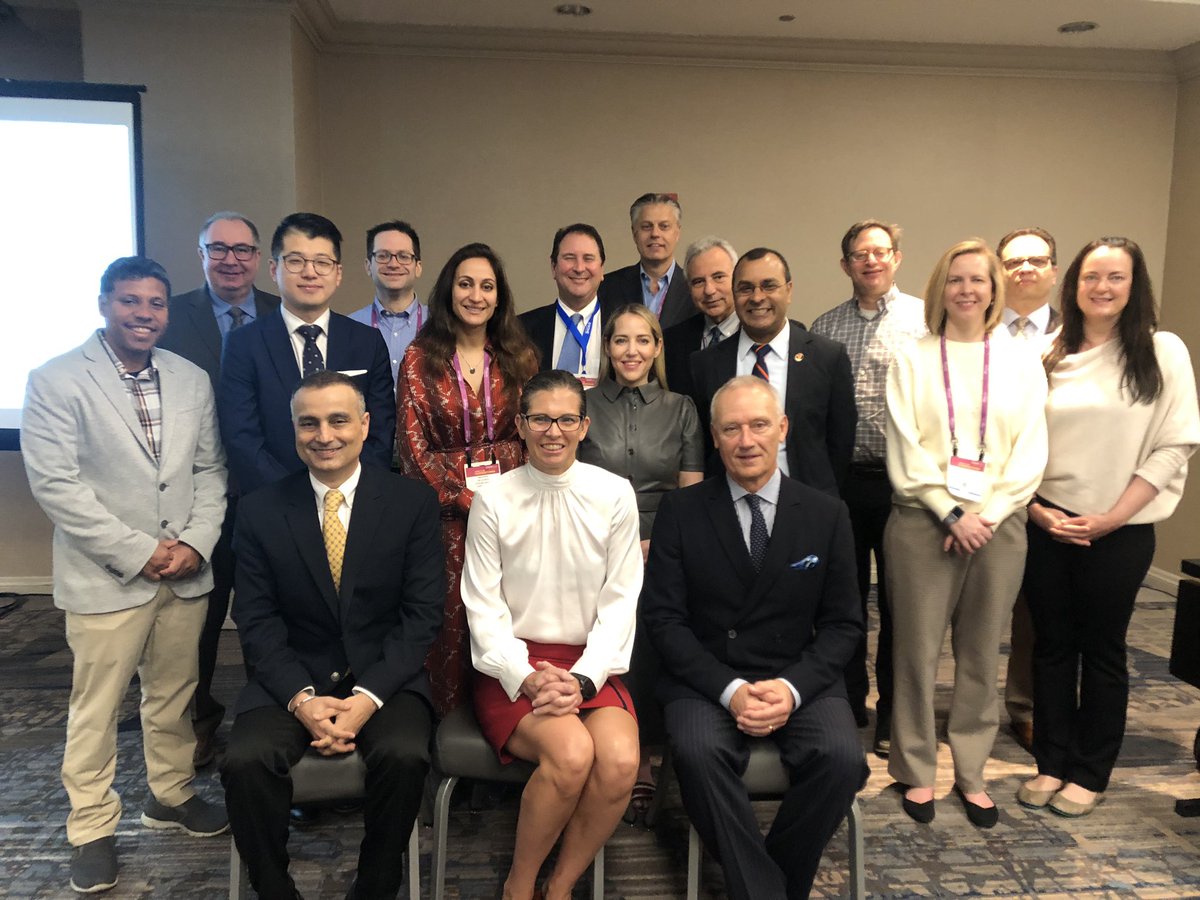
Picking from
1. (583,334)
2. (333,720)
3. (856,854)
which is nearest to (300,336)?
(583,334)

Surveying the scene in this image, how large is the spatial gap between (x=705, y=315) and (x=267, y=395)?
1.69 metres

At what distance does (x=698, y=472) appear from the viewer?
2857 millimetres

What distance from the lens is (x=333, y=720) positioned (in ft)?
7.13

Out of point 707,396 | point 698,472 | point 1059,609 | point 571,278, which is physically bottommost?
point 1059,609

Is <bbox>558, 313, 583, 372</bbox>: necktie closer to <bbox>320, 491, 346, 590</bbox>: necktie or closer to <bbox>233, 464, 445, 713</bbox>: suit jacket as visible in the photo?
<bbox>233, 464, 445, 713</bbox>: suit jacket

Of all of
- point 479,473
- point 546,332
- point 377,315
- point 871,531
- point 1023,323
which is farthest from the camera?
point 377,315

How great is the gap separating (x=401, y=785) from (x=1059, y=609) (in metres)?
2.19

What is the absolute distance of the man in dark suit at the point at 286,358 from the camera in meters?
2.71

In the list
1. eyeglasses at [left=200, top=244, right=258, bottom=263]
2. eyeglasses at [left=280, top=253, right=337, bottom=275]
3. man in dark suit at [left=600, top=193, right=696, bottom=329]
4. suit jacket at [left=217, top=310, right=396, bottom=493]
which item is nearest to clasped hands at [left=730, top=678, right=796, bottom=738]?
suit jacket at [left=217, top=310, right=396, bottom=493]

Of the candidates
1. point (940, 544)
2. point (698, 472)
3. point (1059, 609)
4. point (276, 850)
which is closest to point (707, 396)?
point (698, 472)

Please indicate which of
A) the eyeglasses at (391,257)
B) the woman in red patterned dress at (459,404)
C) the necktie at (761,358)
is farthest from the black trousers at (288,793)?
the eyeglasses at (391,257)

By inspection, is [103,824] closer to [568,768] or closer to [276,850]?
[276,850]

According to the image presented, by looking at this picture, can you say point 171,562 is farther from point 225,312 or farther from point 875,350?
point 875,350

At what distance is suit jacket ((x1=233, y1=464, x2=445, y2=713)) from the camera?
2.27 m
